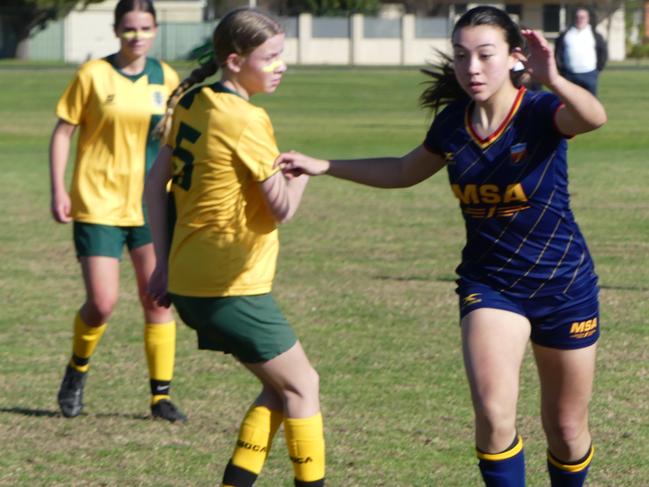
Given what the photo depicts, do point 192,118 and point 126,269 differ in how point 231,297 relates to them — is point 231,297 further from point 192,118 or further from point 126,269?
point 126,269

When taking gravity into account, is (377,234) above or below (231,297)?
below

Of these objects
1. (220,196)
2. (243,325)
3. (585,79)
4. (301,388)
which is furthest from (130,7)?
(585,79)

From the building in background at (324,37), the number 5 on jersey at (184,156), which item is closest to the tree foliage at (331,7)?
the building in background at (324,37)

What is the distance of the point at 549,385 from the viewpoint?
510 cm

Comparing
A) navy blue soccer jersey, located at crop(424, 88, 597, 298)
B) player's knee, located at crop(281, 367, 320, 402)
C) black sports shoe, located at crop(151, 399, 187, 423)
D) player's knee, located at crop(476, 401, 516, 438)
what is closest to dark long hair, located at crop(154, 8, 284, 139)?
navy blue soccer jersey, located at crop(424, 88, 597, 298)

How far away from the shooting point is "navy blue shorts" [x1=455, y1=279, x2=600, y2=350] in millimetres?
4957

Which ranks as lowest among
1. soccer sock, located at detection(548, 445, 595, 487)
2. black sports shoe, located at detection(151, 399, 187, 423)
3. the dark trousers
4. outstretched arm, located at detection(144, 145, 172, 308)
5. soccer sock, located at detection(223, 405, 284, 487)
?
the dark trousers

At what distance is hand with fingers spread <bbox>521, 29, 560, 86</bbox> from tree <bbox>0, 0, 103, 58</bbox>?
67.5m

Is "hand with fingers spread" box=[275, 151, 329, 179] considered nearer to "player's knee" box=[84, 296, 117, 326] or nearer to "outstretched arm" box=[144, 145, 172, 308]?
"outstretched arm" box=[144, 145, 172, 308]

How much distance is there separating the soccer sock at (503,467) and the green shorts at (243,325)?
77 centimetres

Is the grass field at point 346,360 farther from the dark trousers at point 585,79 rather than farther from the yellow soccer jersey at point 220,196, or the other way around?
the dark trousers at point 585,79

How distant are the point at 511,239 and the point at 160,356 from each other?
254cm

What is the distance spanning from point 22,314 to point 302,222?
510cm

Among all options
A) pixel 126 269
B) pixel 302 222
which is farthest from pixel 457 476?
pixel 302 222
